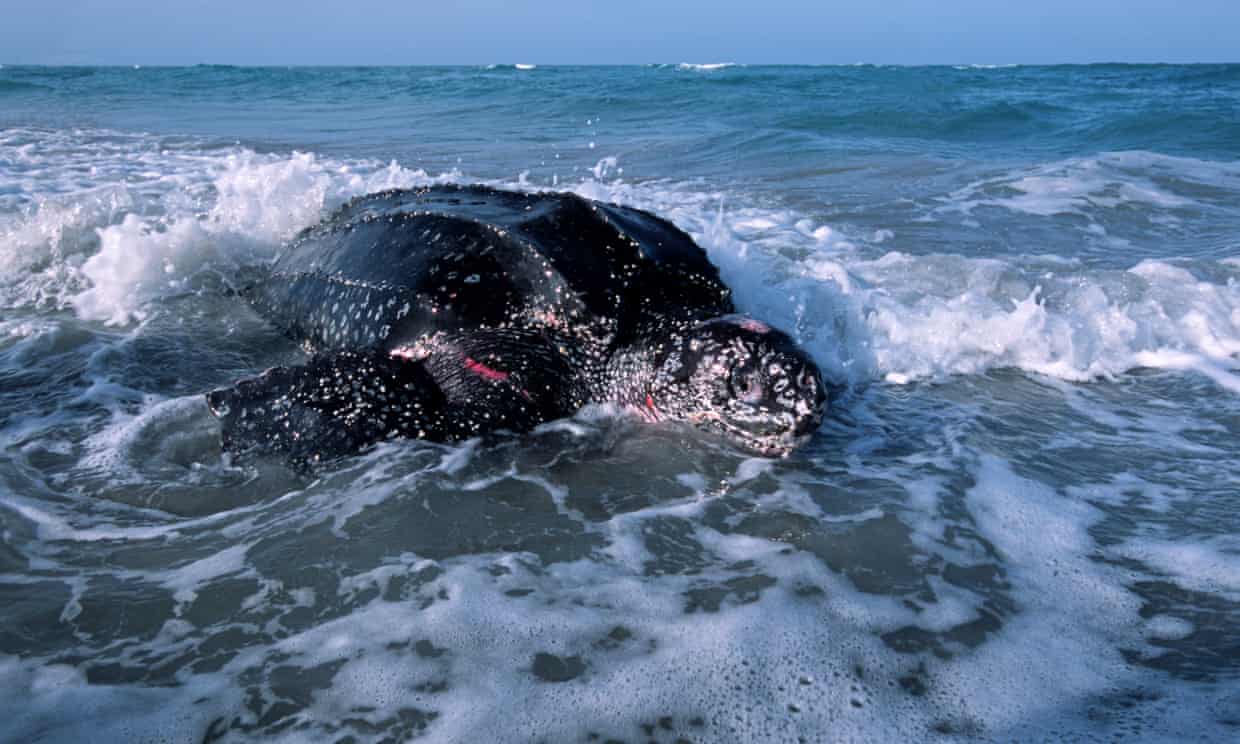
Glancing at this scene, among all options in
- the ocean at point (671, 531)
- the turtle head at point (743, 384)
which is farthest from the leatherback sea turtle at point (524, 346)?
the ocean at point (671, 531)

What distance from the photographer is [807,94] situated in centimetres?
1997

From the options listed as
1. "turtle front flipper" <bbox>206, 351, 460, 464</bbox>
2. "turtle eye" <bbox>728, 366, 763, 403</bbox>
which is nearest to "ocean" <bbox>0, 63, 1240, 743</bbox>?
"turtle front flipper" <bbox>206, 351, 460, 464</bbox>

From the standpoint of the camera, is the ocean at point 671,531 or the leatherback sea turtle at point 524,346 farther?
the leatherback sea turtle at point 524,346

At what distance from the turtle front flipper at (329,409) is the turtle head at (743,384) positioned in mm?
833

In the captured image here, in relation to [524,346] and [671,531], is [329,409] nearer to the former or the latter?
[524,346]

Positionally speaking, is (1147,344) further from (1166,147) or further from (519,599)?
(1166,147)

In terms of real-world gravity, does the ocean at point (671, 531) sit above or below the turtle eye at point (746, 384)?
below

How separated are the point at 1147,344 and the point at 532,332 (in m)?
2.88

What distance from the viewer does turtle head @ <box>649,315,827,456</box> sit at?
2.59 m

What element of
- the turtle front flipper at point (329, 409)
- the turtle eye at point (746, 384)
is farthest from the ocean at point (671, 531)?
the turtle eye at point (746, 384)

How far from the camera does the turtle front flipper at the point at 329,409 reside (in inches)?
102

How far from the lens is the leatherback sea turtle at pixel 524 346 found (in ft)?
8.64

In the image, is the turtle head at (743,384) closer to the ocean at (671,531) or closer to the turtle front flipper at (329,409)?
the ocean at (671,531)

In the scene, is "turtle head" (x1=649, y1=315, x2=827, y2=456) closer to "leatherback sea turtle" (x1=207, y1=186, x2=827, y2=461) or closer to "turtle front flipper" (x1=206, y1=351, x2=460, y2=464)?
"leatherback sea turtle" (x1=207, y1=186, x2=827, y2=461)
